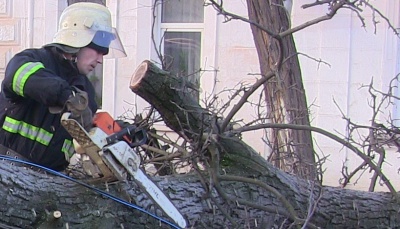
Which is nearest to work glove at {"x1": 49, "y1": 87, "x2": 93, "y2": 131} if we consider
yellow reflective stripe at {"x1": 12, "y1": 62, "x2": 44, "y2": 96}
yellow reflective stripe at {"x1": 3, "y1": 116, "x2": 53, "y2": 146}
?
yellow reflective stripe at {"x1": 12, "y1": 62, "x2": 44, "y2": 96}

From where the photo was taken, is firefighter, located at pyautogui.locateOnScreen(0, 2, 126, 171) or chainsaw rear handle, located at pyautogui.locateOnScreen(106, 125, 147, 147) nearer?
chainsaw rear handle, located at pyautogui.locateOnScreen(106, 125, 147, 147)

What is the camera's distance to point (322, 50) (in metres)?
6.52

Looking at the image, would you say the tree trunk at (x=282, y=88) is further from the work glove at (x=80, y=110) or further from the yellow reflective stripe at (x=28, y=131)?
the work glove at (x=80, y=110)

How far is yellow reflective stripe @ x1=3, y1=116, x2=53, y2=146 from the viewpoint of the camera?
3.11 m

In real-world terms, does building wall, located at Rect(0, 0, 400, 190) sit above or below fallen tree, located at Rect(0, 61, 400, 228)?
above

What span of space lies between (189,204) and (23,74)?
92 centimetres

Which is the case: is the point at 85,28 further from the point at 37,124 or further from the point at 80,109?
the point at 80,109

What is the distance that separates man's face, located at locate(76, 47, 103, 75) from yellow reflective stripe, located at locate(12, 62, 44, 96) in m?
0.44

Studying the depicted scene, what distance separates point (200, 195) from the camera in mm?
2633

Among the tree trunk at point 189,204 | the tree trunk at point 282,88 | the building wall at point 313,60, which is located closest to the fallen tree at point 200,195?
the tree trunk at point 189,204

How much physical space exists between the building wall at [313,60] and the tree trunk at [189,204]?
3.04 m

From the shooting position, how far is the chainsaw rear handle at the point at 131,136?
230 centimetres

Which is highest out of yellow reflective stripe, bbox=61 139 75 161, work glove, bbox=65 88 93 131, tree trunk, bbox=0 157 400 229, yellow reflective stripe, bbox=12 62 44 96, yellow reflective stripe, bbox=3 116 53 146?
yellow reflective stripe, bbox=12 62 44 96

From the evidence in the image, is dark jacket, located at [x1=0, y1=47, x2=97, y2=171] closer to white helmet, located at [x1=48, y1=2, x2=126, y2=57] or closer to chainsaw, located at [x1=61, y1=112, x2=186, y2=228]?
white helmet, located at [x1=48, y1=2, x2=126, y2=57]
